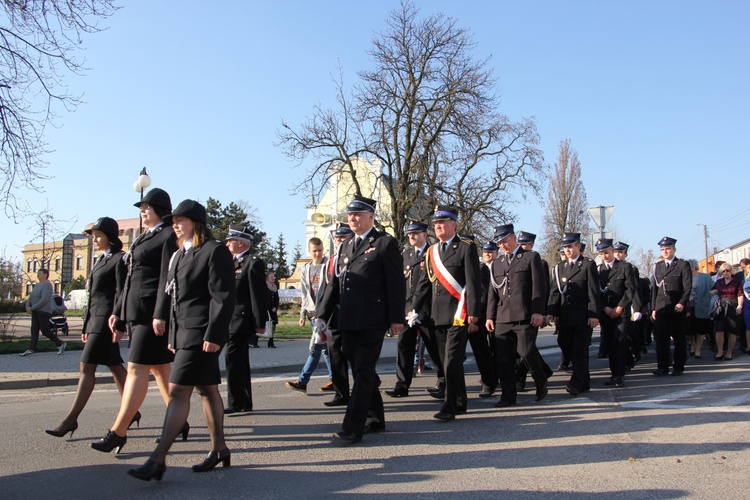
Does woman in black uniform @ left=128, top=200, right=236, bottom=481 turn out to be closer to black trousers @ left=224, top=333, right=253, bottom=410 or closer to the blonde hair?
black trousers @ left=224, top=333, right=253, bottom=410

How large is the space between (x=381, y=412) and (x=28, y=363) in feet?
31.2

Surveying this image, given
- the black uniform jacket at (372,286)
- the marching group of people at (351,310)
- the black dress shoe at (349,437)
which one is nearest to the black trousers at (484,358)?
the marching group of people at (351,310)

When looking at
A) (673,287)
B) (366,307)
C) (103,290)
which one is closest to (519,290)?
(366,307)

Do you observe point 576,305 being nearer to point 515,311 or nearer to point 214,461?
point 515,311

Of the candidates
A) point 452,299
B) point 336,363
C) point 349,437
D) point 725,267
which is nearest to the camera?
point 349,437

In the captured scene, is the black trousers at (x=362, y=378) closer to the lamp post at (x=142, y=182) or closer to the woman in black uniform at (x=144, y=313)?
the woman in black uniform at (x=144, y=313)

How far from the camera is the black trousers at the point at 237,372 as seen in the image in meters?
7.14

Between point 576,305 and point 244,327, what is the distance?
447cm

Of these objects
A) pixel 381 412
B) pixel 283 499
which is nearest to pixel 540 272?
pixel 381 412

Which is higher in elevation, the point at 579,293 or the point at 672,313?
the point at 579,293

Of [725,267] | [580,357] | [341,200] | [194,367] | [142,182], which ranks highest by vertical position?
[341,200]

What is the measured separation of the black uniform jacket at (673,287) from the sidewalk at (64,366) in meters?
5.75

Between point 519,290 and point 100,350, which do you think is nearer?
point 100,350

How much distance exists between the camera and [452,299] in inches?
269
